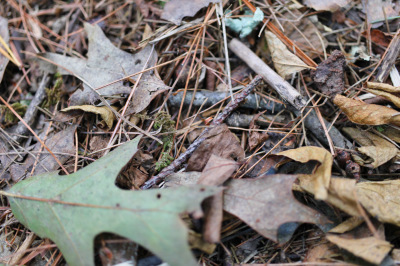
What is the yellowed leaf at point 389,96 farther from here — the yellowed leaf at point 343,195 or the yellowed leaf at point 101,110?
the yellowed leaf at point 101,110

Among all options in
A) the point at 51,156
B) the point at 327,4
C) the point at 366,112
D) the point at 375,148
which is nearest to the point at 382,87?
the point at 366,112

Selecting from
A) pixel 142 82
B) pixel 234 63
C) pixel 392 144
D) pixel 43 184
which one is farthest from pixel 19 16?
pixel 392 144

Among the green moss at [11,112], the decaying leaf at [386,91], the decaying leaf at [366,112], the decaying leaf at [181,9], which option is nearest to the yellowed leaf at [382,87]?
the decaying leaf at [386,91]

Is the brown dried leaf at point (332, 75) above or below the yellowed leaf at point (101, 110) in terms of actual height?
above

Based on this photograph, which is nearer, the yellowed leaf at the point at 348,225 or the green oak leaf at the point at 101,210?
the green oak leaf at the point at 101,210

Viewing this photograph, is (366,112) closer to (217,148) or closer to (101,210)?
(217,148)

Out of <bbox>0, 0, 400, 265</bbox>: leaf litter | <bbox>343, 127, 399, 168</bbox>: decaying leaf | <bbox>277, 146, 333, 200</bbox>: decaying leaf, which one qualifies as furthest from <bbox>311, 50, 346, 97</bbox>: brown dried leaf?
<bbox>277, 146, 333, 200</bbox>: decaying leaf

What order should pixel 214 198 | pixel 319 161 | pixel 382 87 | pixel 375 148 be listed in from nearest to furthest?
pixel 214 198
pixel 319 161
pixel 375 148
pixel 382 87
